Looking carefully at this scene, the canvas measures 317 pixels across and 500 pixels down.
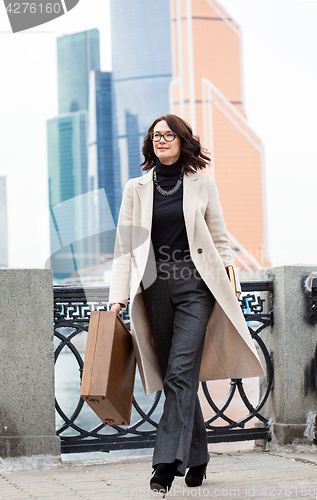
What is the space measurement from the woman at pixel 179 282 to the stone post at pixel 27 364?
85 cm

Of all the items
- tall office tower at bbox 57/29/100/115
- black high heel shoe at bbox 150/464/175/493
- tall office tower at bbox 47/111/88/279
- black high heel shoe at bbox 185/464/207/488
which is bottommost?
black high heel shoe at bbox 185/464/207/488

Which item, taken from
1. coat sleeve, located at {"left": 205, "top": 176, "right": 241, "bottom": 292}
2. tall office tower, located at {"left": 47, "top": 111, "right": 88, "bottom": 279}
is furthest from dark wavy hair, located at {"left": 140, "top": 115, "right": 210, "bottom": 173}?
tall office tower, located at {"left": 47, "top": 111, "right": 88, "bottom": 279}

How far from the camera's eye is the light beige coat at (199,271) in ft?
9.43

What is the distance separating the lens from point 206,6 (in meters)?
128

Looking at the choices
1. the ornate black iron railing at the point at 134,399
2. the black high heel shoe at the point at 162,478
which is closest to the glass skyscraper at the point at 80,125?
the ornate black iron railing at the point at 134,399

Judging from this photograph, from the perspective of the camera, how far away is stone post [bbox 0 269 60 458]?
3510 millimetres

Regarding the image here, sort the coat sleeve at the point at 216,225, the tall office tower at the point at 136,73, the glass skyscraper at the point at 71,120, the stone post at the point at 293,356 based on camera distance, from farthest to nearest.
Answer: the glass skyscraper at the point at 71,120
the tall office tower at the point at 136,73
the stone post at the point at 293,356
the coat sleeve at the point at 216,225

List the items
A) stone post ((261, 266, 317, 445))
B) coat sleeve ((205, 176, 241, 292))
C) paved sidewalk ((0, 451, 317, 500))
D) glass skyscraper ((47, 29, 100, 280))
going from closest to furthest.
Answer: paved sidewalk ((0, 451, 317, 500))
coat sleeve ((205, 176, 241, 292))
stone post ((261, 266, 317, 445))
glass skyscraper ((47, 29, 100, 280))

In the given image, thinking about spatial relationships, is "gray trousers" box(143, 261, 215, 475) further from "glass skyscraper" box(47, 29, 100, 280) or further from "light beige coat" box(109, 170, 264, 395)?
"glass skyscraper" box(47, 29, 100, 280)

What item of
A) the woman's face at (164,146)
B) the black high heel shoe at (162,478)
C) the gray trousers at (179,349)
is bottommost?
the black high heel shoe at (162,478)

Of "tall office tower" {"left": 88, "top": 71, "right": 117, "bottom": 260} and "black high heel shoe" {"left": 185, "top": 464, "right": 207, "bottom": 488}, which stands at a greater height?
"tall office tower" {"left": 88, "top": 71, "right": 117, "bottom": 260}

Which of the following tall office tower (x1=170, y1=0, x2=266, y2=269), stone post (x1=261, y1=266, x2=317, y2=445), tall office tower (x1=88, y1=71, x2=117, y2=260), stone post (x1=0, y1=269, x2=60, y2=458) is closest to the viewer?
stone post (x1=0, y1=269, x2=60, y2=458)

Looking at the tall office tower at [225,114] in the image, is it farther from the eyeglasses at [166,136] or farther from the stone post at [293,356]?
the eyeglasses at [166,136]

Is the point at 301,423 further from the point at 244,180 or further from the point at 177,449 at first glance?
the point at 244,180
